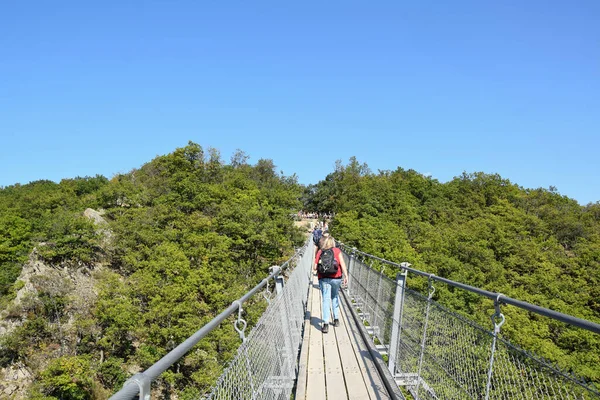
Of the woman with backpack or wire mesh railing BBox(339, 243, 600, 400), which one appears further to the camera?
the woman with backpack

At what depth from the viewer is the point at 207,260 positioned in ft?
119

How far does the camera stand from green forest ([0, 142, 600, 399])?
94.4ft

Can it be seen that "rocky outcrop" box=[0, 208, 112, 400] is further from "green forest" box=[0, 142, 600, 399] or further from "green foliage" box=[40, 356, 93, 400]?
"green foliage" box=[40, 356, 93, 400]

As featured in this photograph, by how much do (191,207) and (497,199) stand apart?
50.5 meters

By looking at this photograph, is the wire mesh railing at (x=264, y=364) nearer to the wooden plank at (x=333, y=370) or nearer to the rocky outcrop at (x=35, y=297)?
the wooden plank at (x=333, y=370)

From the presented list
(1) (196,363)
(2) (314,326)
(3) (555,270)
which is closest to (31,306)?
(1) (196,363)

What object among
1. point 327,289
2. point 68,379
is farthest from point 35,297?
point 327,289

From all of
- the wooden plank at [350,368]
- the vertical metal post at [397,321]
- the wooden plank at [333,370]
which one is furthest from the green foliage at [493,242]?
the vertical metal post at [397,321]

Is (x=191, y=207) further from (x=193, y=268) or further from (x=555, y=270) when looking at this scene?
(x=555, y=270)

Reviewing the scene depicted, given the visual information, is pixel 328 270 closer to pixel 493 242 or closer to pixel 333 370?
pixel 333 370

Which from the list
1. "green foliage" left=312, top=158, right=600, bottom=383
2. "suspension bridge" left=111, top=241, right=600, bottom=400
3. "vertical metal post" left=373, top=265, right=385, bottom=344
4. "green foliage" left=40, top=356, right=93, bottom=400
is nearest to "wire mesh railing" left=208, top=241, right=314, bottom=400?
"suspension bridge" left=111, top=241, right=600, bottom=400

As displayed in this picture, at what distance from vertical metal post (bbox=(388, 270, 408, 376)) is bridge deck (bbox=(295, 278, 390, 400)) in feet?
0.85

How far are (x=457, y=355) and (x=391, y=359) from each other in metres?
1.84

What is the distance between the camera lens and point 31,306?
33812 mm
